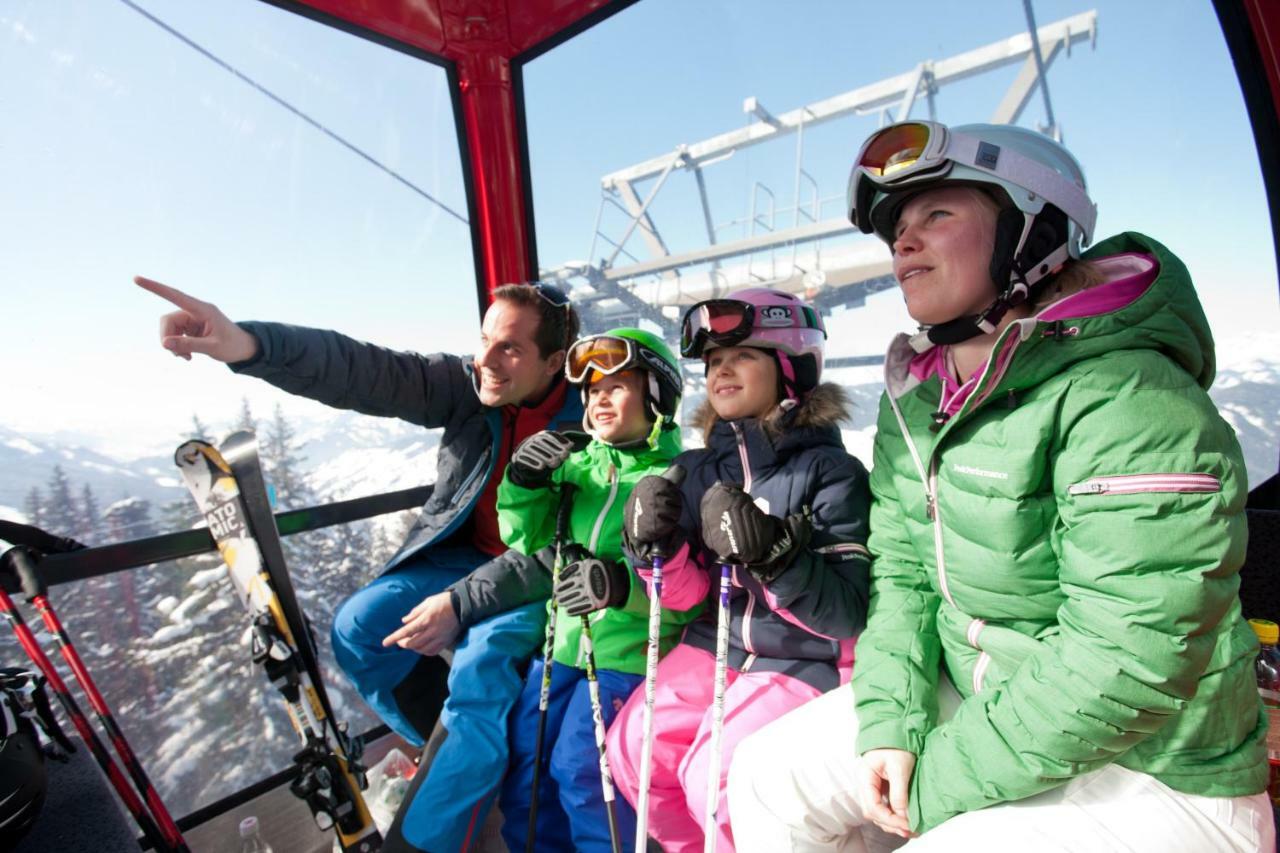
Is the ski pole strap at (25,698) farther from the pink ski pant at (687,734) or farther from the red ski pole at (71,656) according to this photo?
the pink ski pant at (687,734)

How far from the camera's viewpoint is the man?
181 cm

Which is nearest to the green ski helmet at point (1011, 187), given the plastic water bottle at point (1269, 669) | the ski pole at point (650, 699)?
the ski pole at point (650, 699)

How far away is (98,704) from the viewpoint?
71.2 inches

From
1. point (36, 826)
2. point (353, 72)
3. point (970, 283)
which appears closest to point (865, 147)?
point (970, 283)

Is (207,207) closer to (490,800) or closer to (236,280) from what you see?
(236,280)

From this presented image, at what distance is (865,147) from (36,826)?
10.1ft

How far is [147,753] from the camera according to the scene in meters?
2.46

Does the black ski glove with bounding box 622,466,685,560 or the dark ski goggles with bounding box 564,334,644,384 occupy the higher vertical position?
the dark ski goggles with bounding box 564,334,644,384

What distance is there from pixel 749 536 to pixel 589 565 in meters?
0.56

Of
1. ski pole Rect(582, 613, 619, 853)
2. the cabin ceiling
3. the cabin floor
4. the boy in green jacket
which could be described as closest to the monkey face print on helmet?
the boy in green jacket

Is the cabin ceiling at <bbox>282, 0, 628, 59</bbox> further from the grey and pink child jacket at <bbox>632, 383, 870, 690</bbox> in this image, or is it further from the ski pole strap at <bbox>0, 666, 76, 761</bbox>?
the ski pole strap at <bbox>0, 666, 76, 761</bbox>

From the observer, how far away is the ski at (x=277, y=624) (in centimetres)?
194

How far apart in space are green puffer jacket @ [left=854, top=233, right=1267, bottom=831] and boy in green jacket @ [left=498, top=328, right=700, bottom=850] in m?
0.77

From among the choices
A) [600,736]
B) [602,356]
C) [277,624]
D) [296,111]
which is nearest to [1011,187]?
[602,356]
